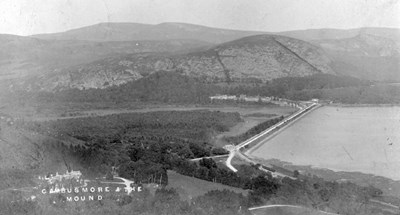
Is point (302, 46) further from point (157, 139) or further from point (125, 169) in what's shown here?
point (125, 169)

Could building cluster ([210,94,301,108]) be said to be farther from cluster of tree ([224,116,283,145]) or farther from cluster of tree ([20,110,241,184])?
cluster of tree ([224,116,283,145])

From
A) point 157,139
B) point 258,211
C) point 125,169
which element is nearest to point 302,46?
point 157,139

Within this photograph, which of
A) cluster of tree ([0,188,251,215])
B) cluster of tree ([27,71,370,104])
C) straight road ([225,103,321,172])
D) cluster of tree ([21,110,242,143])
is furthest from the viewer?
cluster of tree ([27,71,370,104])

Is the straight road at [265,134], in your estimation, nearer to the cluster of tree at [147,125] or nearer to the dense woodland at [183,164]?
the dense woodland at [183,164]

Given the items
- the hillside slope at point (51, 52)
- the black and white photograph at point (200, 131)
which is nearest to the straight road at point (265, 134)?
the black and white photograph at point (200, 131)

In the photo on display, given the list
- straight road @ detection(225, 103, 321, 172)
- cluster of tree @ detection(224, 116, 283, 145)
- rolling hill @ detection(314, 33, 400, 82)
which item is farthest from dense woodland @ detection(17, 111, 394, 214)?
rolling hill @ detection(314, 33, 400, 82)
